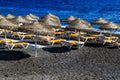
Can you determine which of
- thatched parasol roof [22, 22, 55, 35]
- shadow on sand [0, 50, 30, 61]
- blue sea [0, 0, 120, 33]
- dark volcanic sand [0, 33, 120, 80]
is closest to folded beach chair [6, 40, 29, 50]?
dark volcanic sand [0, 33, 120, 80]

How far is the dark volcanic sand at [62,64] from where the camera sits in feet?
42.5

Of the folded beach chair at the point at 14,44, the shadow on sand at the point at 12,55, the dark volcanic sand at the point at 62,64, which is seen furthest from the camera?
the folded beach chair at the point at 14,44

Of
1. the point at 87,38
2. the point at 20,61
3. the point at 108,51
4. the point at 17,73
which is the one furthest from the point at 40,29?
the point at 87,38

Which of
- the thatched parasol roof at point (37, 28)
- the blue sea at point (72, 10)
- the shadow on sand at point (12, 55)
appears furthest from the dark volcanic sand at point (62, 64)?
the blue sea at point (72, 10)

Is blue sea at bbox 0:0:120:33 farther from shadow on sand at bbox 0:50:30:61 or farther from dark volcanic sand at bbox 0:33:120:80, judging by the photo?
shadow on sand at bbox 0:50:30:61

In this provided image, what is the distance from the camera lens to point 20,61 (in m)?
15.0

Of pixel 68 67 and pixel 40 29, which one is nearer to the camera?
pixel 68 67

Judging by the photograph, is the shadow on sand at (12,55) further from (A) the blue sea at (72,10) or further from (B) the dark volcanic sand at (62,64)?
(A) the blue sea at (72,10)

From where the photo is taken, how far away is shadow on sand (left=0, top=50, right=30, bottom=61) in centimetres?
1555

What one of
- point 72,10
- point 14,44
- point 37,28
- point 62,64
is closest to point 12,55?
point 14,44

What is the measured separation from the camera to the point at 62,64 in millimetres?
14750

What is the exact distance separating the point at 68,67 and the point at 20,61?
2250 millimetres

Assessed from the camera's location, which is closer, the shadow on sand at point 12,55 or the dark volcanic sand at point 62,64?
the dark volcanic sand at point 62,64

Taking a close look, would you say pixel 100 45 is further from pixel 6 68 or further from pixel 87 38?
pixel 6 68
